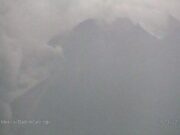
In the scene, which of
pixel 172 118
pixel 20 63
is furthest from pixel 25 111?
pixel 172 118

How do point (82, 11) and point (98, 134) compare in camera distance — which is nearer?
point (98, 134)

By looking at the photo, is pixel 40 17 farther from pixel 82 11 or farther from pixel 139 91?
pixel 139 91

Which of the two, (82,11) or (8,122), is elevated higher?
(82,11)

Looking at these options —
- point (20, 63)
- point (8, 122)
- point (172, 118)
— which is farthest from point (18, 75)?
point (172, 118)

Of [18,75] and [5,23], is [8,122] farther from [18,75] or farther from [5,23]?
[5,23]

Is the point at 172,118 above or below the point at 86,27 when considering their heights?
below

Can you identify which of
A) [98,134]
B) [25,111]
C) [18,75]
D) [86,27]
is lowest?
[98,134]
